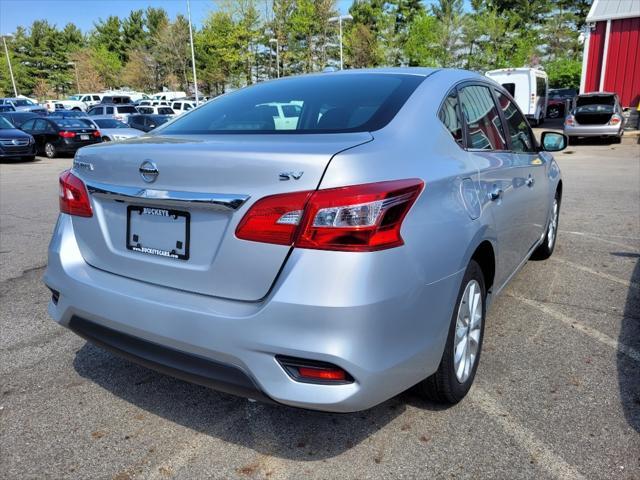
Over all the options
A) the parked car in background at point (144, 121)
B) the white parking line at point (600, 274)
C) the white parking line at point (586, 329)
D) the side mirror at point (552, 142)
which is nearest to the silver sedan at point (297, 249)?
the white parking line at point (586, 329)

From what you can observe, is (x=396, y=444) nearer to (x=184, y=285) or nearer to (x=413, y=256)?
(x=413, y=256)

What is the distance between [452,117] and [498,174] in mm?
466

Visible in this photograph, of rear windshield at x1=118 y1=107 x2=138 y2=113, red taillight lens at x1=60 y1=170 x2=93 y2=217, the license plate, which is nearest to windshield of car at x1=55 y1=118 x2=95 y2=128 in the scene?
rear windshield at x1=118 y1=107 x2=138 y2=113

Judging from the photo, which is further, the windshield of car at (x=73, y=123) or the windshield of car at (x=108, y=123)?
the windshield of car at (x=108, y=123)

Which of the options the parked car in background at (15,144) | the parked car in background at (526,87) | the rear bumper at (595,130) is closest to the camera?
Answer: the parked car in background at (15,144)

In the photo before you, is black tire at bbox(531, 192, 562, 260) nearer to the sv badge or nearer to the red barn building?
the sv badge

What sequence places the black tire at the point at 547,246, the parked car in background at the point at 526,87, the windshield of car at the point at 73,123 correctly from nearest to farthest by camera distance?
the black tire at the point at 547,246, the windshield of car at the point at 73,123, the parked car in background at the point at 526,87

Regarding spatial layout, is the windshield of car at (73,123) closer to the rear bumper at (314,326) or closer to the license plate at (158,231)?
the license plate at (158,231)

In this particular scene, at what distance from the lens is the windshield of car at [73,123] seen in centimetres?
1864

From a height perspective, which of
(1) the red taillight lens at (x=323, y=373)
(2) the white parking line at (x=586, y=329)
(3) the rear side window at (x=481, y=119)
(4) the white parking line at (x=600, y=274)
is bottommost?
(4) the white parking line at (x=600, y=274)

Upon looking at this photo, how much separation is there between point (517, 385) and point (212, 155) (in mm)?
2028

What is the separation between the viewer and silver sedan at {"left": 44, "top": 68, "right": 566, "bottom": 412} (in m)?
1.97

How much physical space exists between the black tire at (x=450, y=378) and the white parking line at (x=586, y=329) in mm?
1225

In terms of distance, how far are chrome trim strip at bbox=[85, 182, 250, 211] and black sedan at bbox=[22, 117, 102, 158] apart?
680 inches
